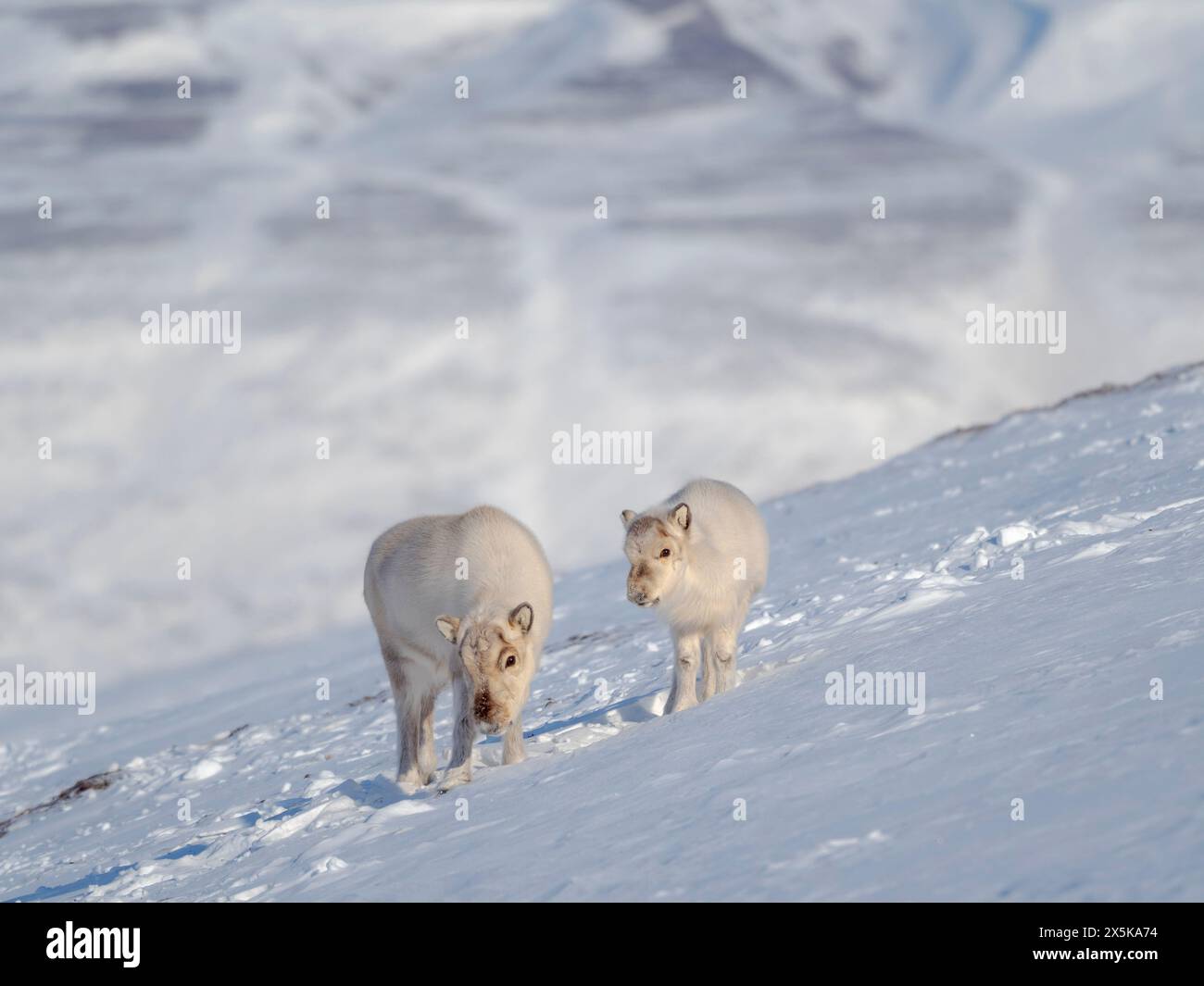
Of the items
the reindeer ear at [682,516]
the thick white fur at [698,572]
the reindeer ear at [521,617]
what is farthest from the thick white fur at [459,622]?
the reindeer ear at [682,516]

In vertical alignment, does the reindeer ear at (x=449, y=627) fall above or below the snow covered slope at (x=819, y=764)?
above

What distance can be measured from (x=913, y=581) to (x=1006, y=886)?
781 centimetres

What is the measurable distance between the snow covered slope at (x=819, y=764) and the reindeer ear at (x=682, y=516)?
1264 millimetres

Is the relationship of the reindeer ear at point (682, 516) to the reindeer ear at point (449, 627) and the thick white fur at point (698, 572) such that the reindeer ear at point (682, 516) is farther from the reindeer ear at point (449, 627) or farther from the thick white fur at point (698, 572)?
the reindeer ear at point (449, 627)

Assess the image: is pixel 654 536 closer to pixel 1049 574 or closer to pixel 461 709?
pixel 461 709

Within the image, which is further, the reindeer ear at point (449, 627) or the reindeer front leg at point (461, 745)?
the reindeer front leg at point (461, 745)

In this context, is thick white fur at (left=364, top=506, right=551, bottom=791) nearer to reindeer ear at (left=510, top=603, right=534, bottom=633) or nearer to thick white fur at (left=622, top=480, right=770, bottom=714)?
reindeer ear at (left=510, top=603, right=534, bottom=633)

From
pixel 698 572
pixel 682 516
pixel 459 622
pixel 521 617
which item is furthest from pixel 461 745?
pixel 682 516

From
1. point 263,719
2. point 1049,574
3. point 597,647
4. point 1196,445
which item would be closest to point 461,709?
point 1049,574

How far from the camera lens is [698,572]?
9.67m

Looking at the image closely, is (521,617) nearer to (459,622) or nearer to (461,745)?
(459,622)

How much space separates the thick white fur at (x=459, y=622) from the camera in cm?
844

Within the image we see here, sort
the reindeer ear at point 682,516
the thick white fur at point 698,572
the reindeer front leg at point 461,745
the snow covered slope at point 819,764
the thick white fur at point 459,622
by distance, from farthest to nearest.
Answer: the reindeer ear at point 682,516 < the thick white fur at point 698,572 < the reindeer front leg at point 461,745 < the thick white fur at point 459,622 < the snow covered slope at point 819,764
